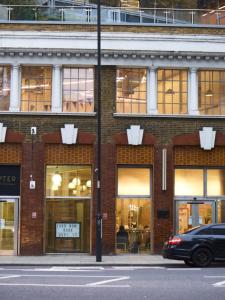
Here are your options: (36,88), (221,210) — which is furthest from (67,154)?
(221,210)

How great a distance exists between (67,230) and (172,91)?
7.57m

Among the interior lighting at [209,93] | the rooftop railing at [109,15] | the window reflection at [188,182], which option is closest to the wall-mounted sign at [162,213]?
the window reflection at [188,182]

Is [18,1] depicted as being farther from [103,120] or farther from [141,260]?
[141,260]

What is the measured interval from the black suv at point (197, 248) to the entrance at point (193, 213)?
556cm

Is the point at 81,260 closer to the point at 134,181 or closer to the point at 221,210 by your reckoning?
the point at 134,181

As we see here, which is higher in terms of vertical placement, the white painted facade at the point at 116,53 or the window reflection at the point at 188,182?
the white painted facade at the point at 116,53

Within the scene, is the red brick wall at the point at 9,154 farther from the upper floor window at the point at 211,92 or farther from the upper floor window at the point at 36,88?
the upper floor window at the point at 211,92

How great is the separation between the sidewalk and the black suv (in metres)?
1.67

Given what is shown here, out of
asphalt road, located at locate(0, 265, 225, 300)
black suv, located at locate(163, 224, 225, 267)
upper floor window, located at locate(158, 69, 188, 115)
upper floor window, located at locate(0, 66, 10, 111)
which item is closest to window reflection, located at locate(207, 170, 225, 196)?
upper floor window, located at locate(158, 69, 188, 115)

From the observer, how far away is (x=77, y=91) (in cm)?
2736

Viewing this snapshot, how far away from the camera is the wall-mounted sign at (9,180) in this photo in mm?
26953

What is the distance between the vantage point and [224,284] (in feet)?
51.8

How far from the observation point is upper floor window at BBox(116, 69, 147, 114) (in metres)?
27.5

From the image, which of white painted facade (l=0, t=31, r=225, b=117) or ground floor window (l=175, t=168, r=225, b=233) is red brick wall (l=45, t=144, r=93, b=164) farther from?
ground floor window (l=175, t=168, r=225, b=233)
